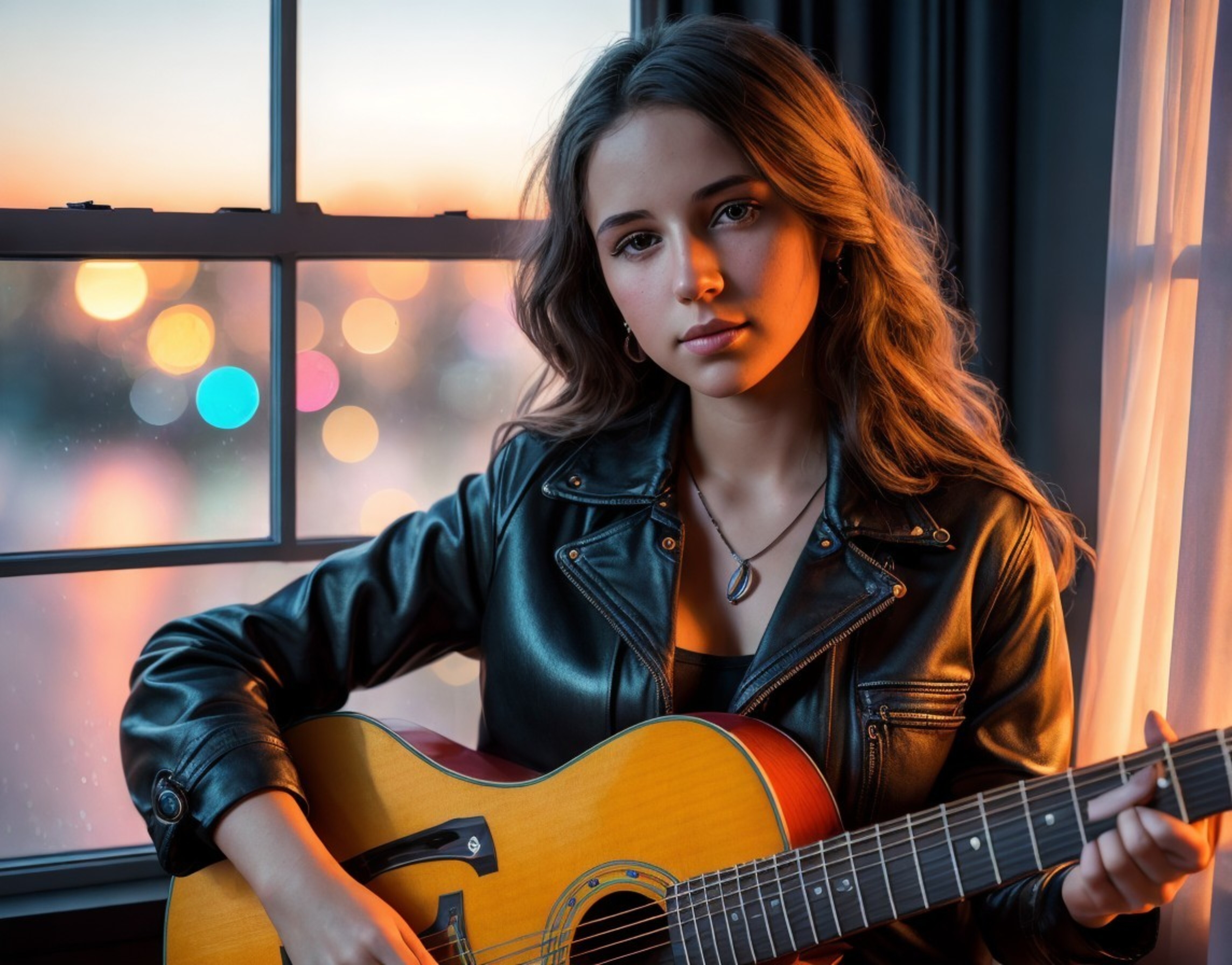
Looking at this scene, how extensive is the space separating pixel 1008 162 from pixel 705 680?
4.18 feet

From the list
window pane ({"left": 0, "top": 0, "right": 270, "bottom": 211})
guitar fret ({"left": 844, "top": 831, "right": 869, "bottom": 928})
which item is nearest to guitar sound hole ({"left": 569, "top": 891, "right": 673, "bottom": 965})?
guitar fret ({"left": 844, "top": 831, "right": 869, "bottom": 928})

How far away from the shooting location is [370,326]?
243 cm

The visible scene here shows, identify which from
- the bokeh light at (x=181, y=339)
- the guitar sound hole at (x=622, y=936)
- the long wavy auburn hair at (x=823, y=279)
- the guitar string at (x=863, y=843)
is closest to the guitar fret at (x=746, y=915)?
the guitar string at (x=863, y=843)

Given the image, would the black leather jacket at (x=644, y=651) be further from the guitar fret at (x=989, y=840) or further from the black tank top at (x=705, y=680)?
the guitar fret at (x=989, y=840)

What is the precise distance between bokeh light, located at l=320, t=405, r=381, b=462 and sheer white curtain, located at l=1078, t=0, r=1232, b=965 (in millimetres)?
1374

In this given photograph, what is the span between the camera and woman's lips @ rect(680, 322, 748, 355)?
150cm

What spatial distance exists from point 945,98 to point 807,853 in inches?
61.7

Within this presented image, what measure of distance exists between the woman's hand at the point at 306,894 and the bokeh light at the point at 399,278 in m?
1.17

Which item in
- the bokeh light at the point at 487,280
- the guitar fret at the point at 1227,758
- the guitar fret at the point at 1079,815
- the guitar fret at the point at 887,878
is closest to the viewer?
the guitar fret at the point at 1227,758

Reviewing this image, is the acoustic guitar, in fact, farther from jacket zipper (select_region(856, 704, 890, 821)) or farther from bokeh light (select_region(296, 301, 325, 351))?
bokeh light (select_region(296, 301, 325, 351))

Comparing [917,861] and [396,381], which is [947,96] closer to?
[396,381]

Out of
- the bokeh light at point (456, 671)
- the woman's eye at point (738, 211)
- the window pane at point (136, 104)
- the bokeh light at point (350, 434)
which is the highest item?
the window pane at point (136, 104)

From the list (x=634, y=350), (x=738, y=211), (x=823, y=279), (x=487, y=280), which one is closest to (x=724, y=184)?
(x=738, y=211)

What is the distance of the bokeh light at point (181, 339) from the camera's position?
7.50 ft
